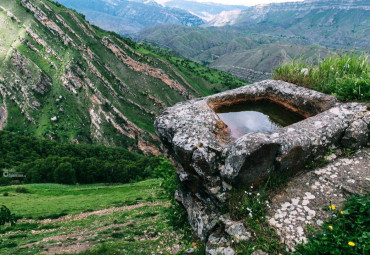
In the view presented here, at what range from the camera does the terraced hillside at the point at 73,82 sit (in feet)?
365

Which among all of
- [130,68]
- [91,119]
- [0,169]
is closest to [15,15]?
[130,68]

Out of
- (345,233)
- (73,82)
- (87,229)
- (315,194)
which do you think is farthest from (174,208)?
(73,82)

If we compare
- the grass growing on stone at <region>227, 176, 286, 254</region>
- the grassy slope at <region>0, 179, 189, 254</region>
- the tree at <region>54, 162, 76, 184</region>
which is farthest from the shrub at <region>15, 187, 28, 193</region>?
the grass growing on stone at <region>227, 176, 286, 254</region>

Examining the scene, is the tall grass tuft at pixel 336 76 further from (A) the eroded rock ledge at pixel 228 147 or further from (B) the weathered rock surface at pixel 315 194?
(B) the weathered rock surface at pixel 315 194

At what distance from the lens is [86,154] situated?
3511 inches


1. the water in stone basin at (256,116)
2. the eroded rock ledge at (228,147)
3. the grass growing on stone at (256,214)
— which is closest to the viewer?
the grass growing on stone at (256,214)

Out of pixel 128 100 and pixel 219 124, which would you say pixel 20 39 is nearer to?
pixel 128 100

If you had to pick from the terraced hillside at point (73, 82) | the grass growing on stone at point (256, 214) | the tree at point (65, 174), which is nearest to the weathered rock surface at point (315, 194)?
the grass growing on stone at point (256, 214)

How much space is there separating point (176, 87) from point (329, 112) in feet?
464

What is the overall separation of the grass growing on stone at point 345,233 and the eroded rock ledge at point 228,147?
1297 millimetres

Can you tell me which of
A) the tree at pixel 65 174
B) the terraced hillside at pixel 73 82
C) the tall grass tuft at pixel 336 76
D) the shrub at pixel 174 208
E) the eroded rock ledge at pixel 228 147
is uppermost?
the terraced hillside at pixel 73 82

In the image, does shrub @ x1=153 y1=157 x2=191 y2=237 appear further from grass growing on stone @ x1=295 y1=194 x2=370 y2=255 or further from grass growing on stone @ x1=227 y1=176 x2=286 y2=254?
grass growing on stone @ x1=295 y1=194 x2=370 y2=255

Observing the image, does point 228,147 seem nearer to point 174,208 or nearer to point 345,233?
point 345,233

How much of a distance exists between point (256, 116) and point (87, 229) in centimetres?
1920
